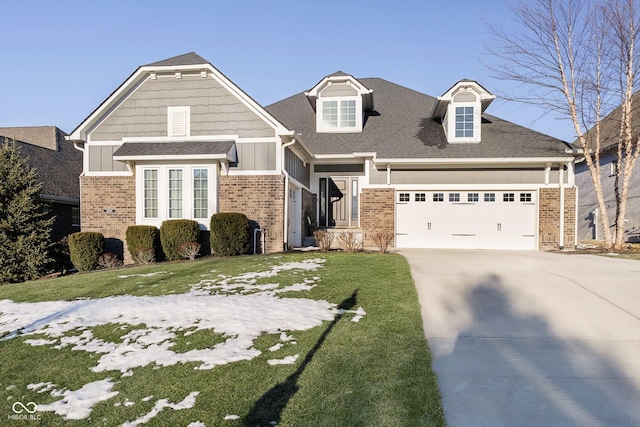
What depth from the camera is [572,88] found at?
1472 centimetres

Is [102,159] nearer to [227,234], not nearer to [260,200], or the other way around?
[227,234]

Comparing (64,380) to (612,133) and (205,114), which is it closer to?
(205,114)

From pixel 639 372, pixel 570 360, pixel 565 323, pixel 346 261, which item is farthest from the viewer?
pixel 346 261

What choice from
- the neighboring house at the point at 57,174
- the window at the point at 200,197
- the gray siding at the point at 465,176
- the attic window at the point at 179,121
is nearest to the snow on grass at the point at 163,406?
the window at the point at 200,197

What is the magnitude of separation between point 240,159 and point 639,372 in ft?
35.9

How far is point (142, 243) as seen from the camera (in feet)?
39.9

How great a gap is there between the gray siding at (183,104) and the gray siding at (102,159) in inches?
11.7

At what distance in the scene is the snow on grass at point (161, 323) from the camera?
13.6 ft

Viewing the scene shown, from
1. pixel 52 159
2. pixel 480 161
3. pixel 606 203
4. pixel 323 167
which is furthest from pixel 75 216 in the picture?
pixel 606 203

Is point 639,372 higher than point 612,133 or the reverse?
the reverse

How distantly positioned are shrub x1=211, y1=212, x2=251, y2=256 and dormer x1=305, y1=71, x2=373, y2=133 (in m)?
6.38

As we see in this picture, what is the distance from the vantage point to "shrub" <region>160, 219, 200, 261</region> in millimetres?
12039

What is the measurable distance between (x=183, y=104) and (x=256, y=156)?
2.97m

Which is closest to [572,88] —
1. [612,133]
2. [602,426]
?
[612,133]
